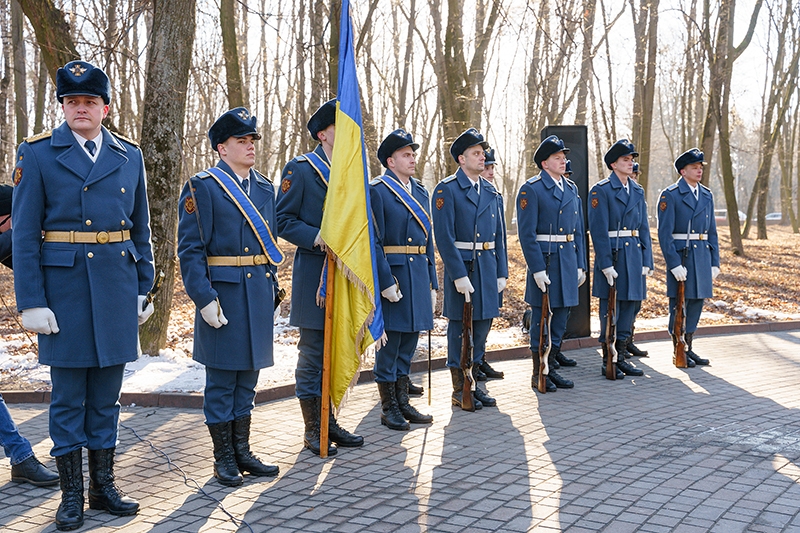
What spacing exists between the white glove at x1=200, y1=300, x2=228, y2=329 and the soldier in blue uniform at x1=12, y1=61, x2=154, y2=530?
491mm

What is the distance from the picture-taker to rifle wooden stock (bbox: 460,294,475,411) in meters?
7.25

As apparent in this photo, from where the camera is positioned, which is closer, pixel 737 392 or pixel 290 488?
pixel 290 488

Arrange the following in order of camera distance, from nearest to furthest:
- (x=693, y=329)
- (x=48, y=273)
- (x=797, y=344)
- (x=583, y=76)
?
(x=48, y=273), (x=693, y=329), (x=797, y=344), (x=583, y=76)

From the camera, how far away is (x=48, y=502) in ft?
16.1

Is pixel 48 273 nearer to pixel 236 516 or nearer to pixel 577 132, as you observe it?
pixel 236 516

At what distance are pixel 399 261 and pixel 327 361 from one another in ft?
3.99

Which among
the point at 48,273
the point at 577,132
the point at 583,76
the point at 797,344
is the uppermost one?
the point at 583,76

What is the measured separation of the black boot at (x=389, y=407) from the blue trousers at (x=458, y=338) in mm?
889

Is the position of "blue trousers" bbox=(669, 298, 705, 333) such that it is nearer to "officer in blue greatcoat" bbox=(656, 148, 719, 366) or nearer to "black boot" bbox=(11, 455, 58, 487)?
"officer in blue greatcoat" bbox=(656, 148, 719, 366)

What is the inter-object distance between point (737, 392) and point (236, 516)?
17.4 ft

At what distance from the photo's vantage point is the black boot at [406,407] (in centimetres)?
684

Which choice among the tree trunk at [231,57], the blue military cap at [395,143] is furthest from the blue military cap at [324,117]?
the tree trunk at [231,57]

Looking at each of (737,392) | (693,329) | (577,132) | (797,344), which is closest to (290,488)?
(737,392)

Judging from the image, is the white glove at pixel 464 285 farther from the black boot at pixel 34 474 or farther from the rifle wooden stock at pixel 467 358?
the black boot at pixel 34 474
